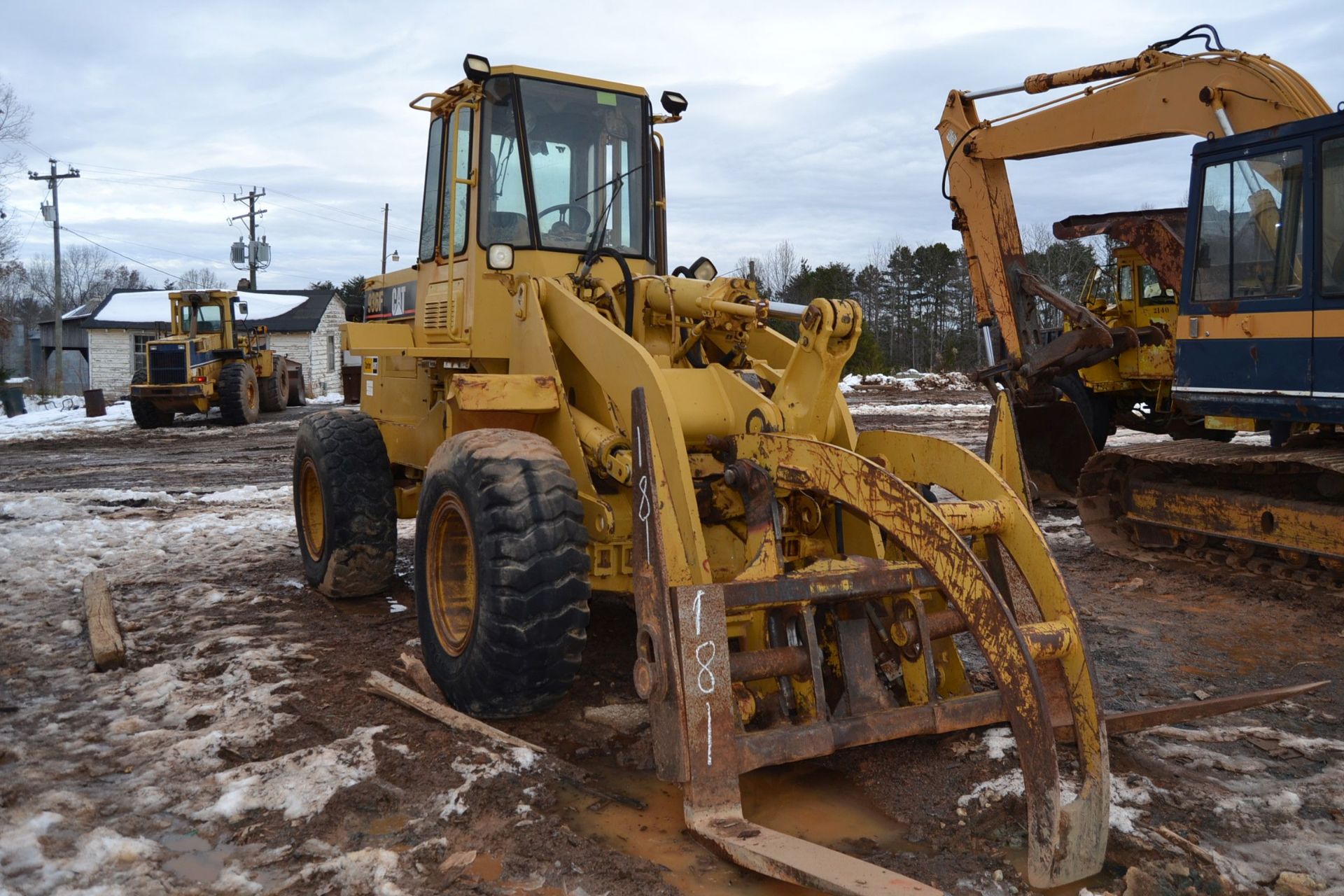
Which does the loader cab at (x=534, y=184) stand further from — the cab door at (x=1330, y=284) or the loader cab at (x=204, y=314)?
the loader cab at (x=204, y=314)

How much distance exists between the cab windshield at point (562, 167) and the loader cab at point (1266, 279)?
4.14 meters

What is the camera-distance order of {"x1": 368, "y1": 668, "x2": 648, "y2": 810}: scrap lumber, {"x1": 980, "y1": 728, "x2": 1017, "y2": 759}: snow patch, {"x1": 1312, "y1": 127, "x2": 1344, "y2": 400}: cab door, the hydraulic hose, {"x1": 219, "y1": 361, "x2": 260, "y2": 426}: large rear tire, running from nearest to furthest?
{"x1": 368, "y1": 668, "x2": 648, "y2": 810}: scrap lumber, {"x1": 980, "y1": 728, "x2": 1017, "y2": 759}: snow patch, the hydraulic hose, {"x1": 1312, "y1": 127, "x2": 1344, "y2": 400}: cab door, {"x1": 219, "y1": 361, "x2": 260, "y2": 426}: large rear tire

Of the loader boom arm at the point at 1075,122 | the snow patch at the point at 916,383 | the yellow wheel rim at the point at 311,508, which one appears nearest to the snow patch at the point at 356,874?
the yellow wheel rim at the point at 311,508

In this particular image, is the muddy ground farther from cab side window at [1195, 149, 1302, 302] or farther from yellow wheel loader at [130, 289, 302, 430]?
yellow wheel loader at [130, 289, 302, 430]

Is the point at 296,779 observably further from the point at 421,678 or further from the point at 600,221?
the point at 600,221

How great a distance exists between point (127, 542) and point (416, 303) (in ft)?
13.4

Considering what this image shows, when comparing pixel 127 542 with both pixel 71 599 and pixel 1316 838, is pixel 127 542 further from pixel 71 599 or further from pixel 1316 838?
pixel 1316 838

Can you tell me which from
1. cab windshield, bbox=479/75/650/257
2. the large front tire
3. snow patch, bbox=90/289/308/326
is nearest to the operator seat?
cab windshield, bbox=479/75/650/257

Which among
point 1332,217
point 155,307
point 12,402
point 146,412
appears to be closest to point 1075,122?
point 1332,217

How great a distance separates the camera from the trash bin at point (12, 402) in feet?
83.8

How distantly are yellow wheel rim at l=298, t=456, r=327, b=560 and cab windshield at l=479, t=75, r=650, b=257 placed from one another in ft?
8.18

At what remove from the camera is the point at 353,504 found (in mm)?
6441

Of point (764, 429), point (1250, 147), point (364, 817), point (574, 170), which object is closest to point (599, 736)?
point (364, 817)

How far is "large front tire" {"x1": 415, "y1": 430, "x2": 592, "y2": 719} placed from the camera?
4.12 meters
